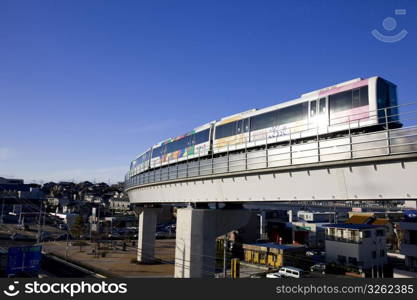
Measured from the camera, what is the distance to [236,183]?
725 inches

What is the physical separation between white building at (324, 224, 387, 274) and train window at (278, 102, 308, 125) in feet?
88.8

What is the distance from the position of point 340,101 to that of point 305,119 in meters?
2.45

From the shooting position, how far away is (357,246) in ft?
133

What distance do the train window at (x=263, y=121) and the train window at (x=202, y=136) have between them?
18.5 ft

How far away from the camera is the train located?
55.8ft

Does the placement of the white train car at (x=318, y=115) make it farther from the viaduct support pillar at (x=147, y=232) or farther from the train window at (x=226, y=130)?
the viaduct support pillar at (x=147, y=232)

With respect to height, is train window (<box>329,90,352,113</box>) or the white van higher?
train window (<box>329,90,352,113</box>)

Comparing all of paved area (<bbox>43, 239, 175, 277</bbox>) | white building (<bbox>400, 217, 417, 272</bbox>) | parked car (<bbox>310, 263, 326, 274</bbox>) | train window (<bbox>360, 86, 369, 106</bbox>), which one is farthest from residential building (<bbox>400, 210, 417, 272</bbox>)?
paved area (<bbox>43, 239, 175, 277</bbox>)

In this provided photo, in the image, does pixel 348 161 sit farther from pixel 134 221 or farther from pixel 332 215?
pixel 134 221

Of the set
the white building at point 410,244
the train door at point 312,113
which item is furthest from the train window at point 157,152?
the white building at point 410,244

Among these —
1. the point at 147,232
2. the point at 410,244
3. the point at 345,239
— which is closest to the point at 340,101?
the point at 410,244

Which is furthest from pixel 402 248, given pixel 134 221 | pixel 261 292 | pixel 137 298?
pixel 134 221

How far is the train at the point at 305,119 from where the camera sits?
17.0 metres

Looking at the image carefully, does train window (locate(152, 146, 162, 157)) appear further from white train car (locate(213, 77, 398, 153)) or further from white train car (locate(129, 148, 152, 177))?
white train car (locate(213, 77, 398, 153))
